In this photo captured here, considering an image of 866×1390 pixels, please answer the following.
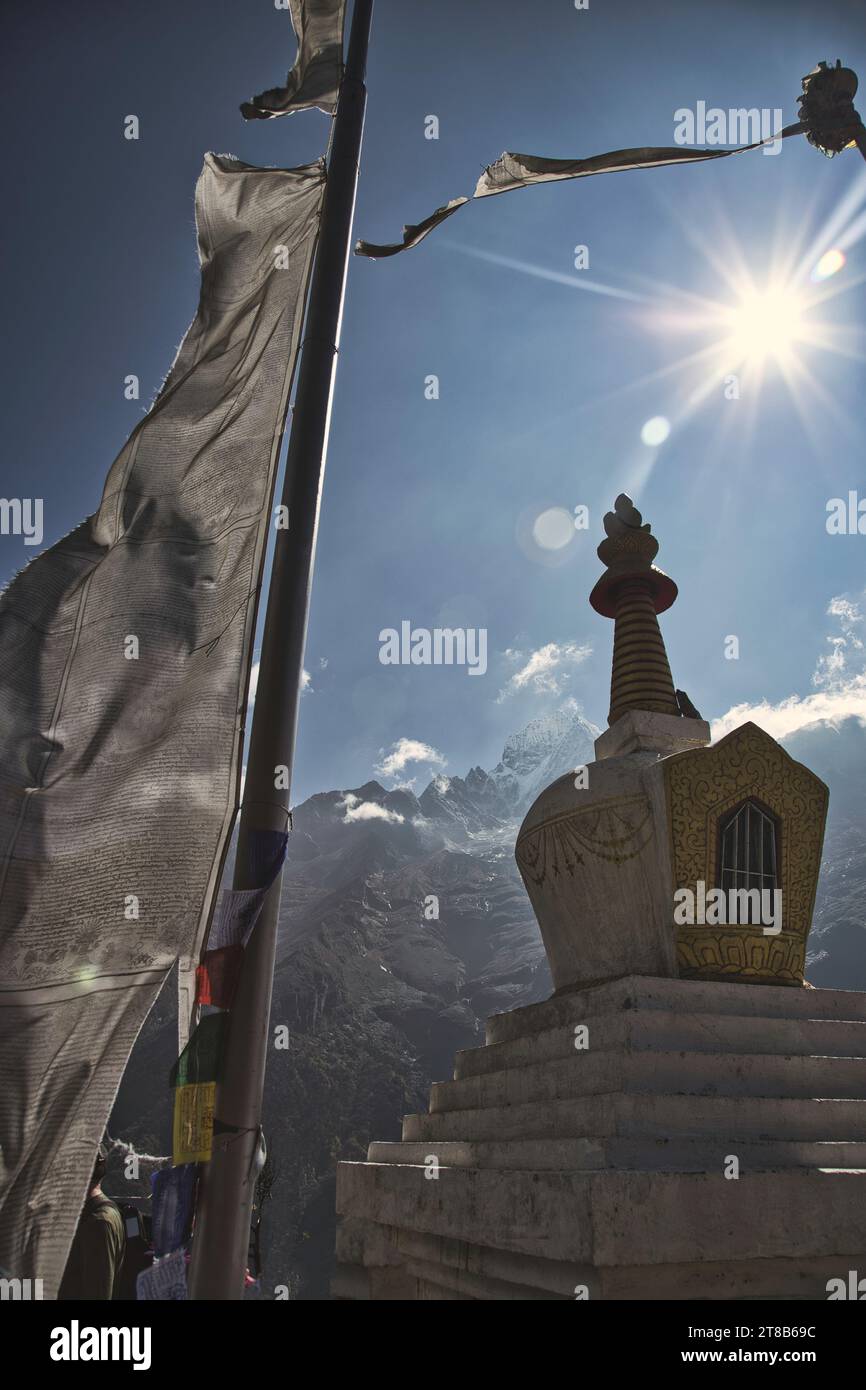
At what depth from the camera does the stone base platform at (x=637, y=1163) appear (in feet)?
12.7

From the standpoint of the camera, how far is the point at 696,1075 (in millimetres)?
4812

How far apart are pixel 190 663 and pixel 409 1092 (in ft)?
156

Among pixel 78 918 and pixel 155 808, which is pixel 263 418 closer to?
pixel 155 808

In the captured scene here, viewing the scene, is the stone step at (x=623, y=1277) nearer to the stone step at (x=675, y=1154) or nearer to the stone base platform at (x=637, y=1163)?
the stone base platform at (x=637, y=1163)

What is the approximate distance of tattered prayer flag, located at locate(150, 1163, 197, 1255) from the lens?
2209 mm

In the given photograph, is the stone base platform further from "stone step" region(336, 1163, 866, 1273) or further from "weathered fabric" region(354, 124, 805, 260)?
"weathered fabric" region(354, 124, 805, 260)

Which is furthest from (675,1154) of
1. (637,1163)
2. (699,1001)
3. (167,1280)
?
(167,1280)

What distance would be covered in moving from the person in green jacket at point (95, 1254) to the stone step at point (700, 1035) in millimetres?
2657

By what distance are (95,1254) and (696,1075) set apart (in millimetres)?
3193

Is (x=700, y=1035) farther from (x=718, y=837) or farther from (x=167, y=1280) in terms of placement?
(x=167, y=1280)
